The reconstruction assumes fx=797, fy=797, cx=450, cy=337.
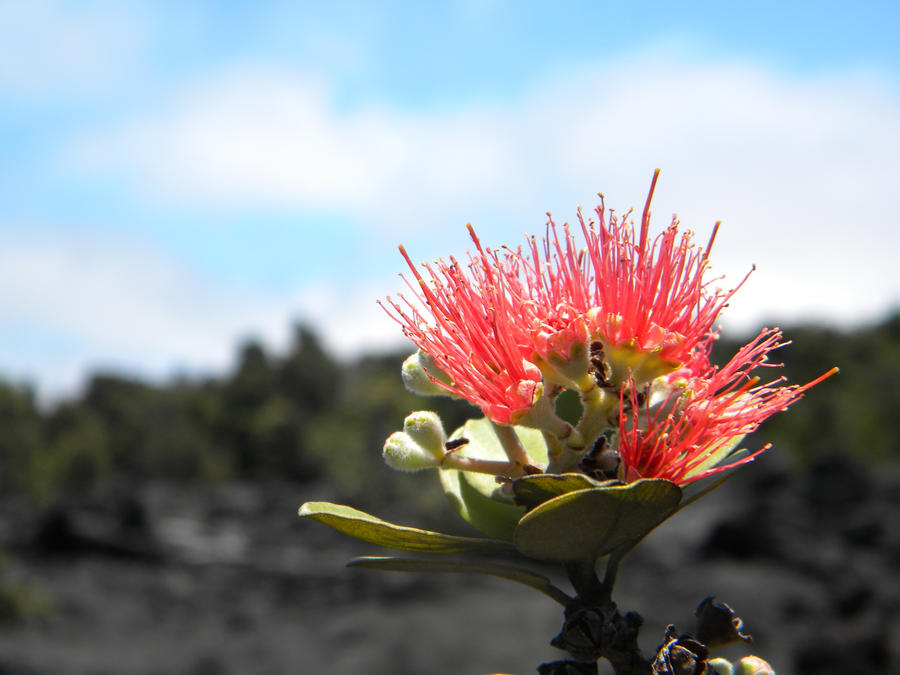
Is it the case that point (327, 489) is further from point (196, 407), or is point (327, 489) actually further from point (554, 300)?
point (554, 300)

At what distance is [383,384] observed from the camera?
107 ft

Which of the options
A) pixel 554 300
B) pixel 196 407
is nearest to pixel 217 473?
pixel 196 407

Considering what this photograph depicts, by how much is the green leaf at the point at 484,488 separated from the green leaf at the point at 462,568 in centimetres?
8

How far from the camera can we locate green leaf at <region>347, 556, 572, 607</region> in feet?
3.84

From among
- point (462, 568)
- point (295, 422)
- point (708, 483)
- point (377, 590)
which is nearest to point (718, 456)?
point (708, 483)

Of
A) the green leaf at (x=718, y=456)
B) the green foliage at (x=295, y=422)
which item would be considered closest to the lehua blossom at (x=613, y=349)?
the green leaf at (x=718, y=456)

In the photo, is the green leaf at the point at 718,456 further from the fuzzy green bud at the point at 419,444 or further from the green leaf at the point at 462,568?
the fuzzy green bud at the point at 419,444

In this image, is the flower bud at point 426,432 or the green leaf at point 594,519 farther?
the flower bud at point 426,432

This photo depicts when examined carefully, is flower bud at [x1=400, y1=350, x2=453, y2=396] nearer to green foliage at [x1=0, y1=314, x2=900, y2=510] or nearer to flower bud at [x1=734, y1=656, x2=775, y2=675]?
flower bud at [x1=734, y1=656, x2=775, y2=675]

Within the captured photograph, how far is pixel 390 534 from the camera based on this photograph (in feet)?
3.75

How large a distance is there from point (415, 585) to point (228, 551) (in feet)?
23.7

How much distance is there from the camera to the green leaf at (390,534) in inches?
43.7

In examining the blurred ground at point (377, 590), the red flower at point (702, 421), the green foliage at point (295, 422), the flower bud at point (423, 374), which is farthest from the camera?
the green foliage at point (295, 422)

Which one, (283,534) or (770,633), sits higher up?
(283,534)
